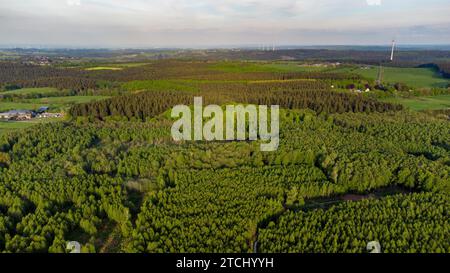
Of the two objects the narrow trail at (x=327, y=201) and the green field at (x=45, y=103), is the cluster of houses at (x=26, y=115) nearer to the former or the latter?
the green field at (x=45, y=103)

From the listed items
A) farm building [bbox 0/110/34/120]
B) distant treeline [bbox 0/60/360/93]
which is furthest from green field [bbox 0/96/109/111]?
distant treeline [bbox 0/60/360/93]

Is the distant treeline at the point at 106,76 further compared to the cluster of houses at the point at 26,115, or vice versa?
the distant treeline at the point at 106,76

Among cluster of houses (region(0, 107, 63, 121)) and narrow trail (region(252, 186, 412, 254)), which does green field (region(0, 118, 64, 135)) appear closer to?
cluster of houses (region(0, 107, 63, 121))

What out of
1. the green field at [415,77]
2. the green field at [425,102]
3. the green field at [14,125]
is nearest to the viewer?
the green field at [14,125]

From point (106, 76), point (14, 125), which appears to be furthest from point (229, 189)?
point (106, 76)

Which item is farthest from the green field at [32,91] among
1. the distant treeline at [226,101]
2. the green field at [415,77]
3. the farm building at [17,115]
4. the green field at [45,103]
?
the green field at [415,77]

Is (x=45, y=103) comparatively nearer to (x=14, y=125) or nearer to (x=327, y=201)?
(x=14, y=125)
